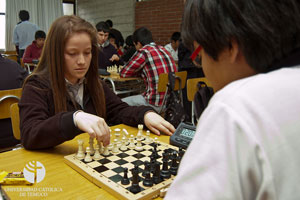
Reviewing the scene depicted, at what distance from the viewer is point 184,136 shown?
1367 mm

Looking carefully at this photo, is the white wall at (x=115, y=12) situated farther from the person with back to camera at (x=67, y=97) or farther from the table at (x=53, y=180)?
the table at (x=53, y=180)

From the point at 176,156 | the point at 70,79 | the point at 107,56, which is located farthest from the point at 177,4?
the point at 176,156

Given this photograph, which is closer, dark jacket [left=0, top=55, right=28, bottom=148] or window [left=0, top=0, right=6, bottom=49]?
dark jacket [left=0, top=55, right=28, bottom=148]

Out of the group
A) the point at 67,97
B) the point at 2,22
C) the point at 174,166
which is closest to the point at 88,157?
the point at 174,166

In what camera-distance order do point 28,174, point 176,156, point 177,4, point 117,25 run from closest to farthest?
1. point 28,174
2. point 176,156
3. point 177,4
4. point 117,25

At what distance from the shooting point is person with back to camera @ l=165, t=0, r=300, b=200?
1.42 ft

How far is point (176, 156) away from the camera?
1159 millimetres

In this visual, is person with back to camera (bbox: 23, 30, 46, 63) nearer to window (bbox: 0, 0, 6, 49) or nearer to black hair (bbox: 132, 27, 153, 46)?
black hair (bbox: 132, 27, 153, 46)

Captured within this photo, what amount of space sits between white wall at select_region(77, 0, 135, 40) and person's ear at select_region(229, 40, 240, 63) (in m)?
7.88

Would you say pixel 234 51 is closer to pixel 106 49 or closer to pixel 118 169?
pixel 118 169

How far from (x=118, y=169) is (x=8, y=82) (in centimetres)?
177

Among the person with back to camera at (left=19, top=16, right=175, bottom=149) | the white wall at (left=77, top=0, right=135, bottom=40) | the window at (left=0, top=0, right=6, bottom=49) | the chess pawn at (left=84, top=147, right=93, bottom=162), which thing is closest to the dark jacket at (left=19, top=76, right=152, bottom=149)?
the person with back to camera at (left=19, top=16, right=175, bottom=149)

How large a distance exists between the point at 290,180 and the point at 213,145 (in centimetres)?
14

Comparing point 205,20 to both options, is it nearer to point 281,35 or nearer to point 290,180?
point 281,35
